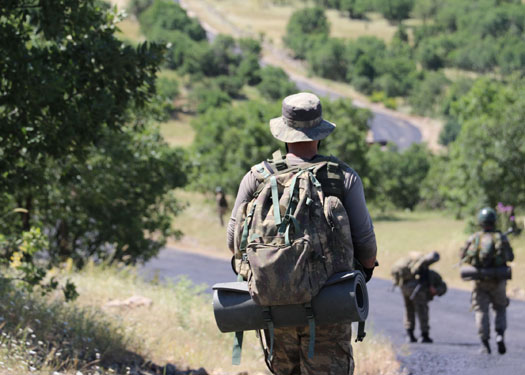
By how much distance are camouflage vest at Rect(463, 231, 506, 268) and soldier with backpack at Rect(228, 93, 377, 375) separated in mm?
6335

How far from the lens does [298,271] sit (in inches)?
175

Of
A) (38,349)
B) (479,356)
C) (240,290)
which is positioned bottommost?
(479,356)

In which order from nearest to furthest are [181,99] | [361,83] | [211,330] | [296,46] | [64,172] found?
[64,172], [211,330], [181,99], [361,83], [296,46]

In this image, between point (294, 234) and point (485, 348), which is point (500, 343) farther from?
point (294, 234)

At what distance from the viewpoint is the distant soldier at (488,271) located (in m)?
10.9

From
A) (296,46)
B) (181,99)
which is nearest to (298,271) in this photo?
(181,99)

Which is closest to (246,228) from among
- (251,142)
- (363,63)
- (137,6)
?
(251,142)

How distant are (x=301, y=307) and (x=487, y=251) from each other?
22.6 feet

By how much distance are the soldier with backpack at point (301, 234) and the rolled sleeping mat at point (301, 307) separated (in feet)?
0.19

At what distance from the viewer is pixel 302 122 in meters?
4.96

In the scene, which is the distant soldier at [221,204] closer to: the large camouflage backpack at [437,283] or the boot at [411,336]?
the boot at [411,336]

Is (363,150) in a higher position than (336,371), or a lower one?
lower

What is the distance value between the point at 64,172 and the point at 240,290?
4916mm

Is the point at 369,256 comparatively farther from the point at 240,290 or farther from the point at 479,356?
the point at 479,356
